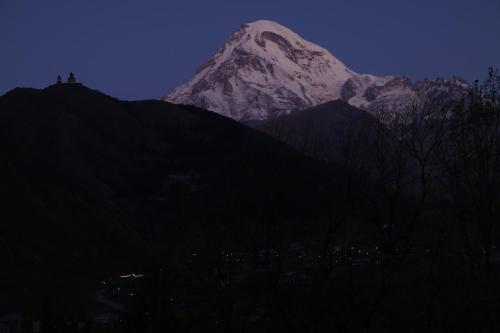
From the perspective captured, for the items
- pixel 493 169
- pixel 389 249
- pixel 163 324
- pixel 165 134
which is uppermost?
pixel 165 134

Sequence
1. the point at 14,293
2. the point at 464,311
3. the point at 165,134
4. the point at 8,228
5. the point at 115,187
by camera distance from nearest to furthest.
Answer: the point at 464,311, the point at 14,293, the point at 8,228, the point at 115,187, the point at 165,134

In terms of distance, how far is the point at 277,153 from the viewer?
2923 cm

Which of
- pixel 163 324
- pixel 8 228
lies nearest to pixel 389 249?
pixel 163 324

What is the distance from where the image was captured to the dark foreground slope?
2923 cm

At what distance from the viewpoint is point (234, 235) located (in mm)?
25891

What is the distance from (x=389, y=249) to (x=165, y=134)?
3931 inches

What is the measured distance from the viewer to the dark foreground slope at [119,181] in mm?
29234

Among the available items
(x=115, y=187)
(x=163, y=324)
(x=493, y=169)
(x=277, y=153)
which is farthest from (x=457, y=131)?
(x=115, y=187)

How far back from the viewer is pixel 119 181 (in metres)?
97.4

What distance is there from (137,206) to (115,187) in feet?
26.9

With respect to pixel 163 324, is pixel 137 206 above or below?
above

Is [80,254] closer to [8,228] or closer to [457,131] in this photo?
[8,228]

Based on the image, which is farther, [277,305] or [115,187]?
[115,187]

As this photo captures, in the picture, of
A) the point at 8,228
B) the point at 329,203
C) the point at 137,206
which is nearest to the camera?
the point at 329,203
